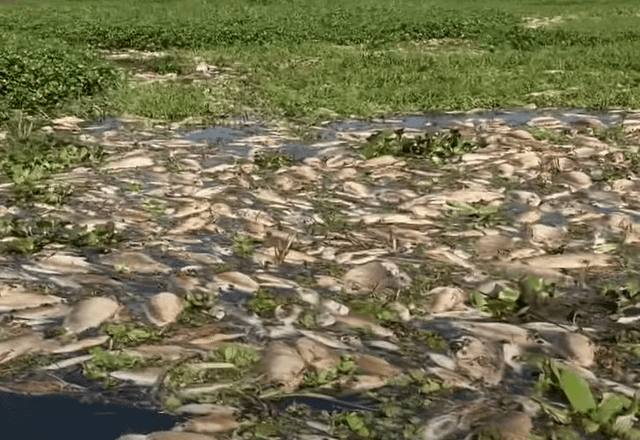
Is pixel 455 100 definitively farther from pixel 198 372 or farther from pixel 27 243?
pixel 198 372

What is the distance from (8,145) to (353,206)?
4.89 m

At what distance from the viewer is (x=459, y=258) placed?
283 inches

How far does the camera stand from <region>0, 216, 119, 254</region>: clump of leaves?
7.22 meters

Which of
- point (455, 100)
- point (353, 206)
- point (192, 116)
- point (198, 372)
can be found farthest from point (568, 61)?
point (198, 372)

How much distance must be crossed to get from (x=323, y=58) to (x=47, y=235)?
15277 mm

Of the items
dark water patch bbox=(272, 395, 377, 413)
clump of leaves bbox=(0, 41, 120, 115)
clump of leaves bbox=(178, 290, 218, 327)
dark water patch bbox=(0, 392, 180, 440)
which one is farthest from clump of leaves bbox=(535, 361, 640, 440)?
clump of leaves bbox=(0, 41, 120, 115)

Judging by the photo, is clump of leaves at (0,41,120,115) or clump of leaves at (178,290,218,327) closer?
clump of leaves at (178,290,218,327)

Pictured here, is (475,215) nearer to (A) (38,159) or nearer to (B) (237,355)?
(B) (237,355)

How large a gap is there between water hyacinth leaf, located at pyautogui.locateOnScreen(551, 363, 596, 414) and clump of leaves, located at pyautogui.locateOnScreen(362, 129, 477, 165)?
19.6 feet

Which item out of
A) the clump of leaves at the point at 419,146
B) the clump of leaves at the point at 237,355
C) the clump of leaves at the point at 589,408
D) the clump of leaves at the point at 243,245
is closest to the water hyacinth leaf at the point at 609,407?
the clump of leaves at the point at 589,408

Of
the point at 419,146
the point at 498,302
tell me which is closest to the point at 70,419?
the point at 498,302

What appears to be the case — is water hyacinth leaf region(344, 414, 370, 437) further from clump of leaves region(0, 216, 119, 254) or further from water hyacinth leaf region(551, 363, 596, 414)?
clump of leaves region(0, 216, 119, 254)

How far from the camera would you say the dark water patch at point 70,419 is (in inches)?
176

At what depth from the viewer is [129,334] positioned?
219 inches
